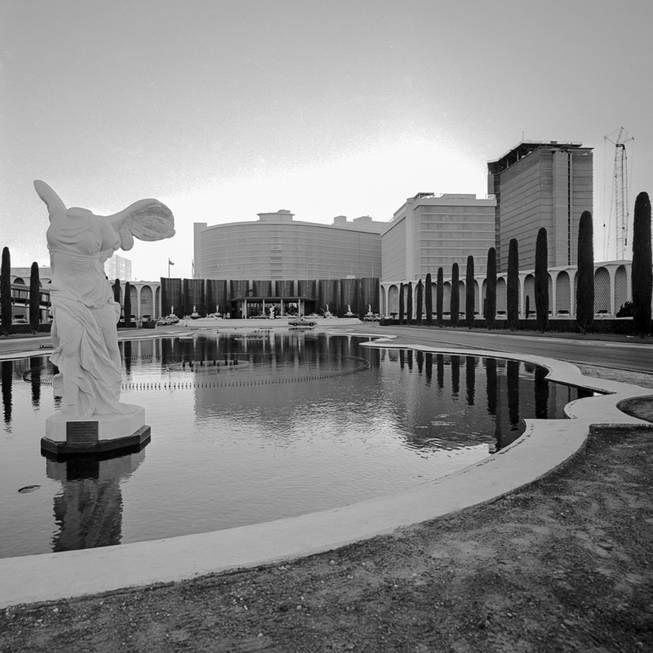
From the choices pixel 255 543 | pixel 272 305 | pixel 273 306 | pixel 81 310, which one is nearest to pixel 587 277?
pixel 81 310

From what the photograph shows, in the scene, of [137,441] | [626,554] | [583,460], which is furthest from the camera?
[137,441]

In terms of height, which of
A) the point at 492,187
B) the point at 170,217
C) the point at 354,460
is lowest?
the point at 354,460

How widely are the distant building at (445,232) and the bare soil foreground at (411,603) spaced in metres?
106

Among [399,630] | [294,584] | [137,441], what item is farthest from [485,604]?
[137,441]

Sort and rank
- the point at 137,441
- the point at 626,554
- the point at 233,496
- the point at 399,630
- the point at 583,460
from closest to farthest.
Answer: the point at 399,630
the point at 626,554
the point at 233,496
the point at 583,460
the point at 137,441

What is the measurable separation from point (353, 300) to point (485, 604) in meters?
98.4

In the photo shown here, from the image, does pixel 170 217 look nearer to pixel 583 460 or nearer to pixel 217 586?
pixel 217 586

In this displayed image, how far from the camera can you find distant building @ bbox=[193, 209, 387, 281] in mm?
130250

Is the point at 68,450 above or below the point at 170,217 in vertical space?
below

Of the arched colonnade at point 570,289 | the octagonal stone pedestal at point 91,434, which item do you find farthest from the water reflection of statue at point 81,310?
the arched colonnade at point 570,289

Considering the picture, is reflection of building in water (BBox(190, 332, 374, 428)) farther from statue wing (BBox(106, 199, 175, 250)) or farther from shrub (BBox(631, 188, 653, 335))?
shrub (BBox(631, 188, 653, 335))

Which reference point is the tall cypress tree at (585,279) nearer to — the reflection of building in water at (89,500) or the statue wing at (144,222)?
the statue wing at (144,222)

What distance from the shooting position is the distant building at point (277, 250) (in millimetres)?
130250

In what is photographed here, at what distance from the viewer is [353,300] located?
101m
